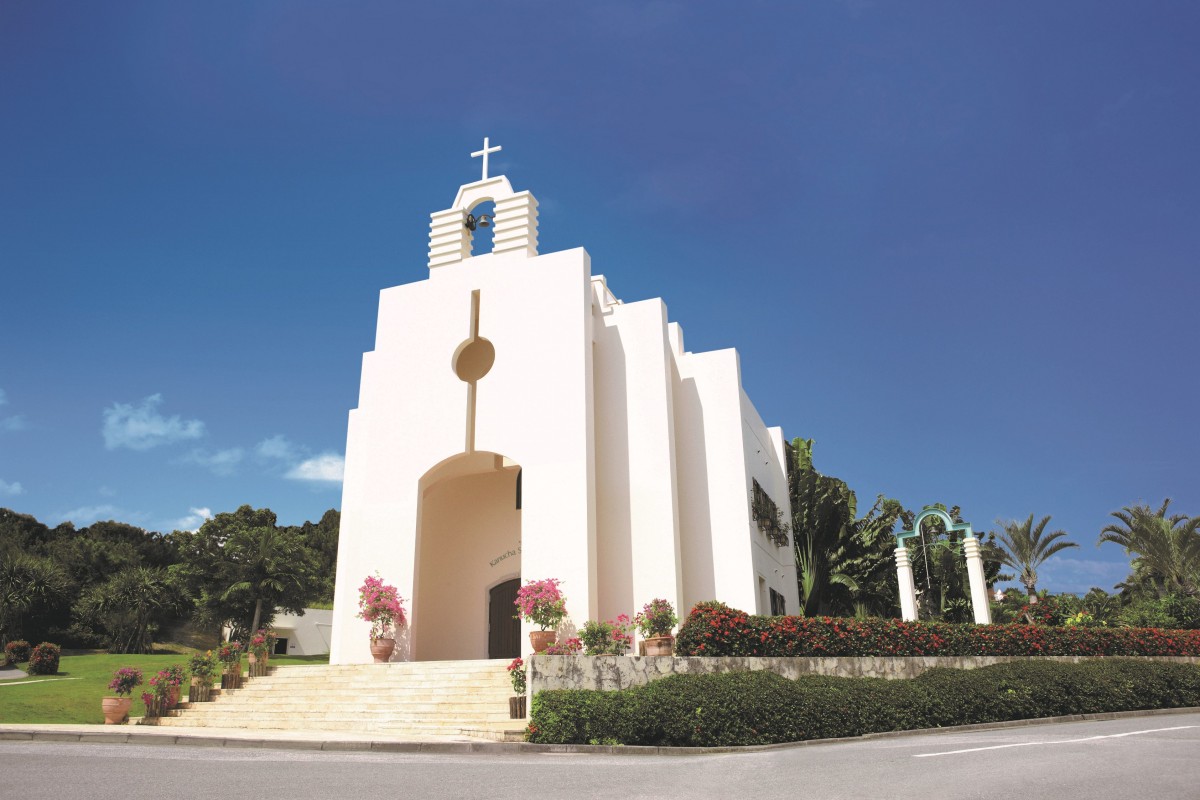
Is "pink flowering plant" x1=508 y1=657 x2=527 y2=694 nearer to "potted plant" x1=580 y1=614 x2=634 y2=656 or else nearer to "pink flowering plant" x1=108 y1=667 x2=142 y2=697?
"potted plant" x1=580 y1=614 x2=634 y2=656

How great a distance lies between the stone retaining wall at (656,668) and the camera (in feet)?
39.2

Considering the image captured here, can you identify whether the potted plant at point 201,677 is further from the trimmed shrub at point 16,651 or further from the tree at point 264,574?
the tree at point 264,574

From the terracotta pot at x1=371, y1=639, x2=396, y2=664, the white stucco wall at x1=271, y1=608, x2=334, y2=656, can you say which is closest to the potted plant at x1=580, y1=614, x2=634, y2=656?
the terracotta pot at x1=371, y1=639, x2=396, y2=664

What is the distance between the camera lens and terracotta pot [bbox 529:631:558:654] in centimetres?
1534

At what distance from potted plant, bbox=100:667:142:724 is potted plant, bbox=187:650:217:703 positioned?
2.94 feet

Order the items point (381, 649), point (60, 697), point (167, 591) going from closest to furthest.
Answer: point (381, 649) < point (60, 697) < point (167, 591)

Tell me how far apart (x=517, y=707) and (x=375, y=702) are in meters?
2.92

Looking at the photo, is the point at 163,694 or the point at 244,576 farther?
the point at 244,576

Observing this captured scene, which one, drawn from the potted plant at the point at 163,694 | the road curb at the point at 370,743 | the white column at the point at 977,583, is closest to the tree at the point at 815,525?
the white column at the point at 977,583

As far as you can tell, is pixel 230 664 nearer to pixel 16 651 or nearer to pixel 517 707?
pixel 517 707

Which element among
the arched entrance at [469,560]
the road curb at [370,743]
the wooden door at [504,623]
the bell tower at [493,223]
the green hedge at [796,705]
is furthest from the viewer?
the bell tower at [493,223]

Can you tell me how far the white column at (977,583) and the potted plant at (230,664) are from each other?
15.6 m

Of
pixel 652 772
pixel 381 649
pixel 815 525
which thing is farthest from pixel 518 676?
pixel 815 525

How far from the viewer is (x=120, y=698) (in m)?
14.1
